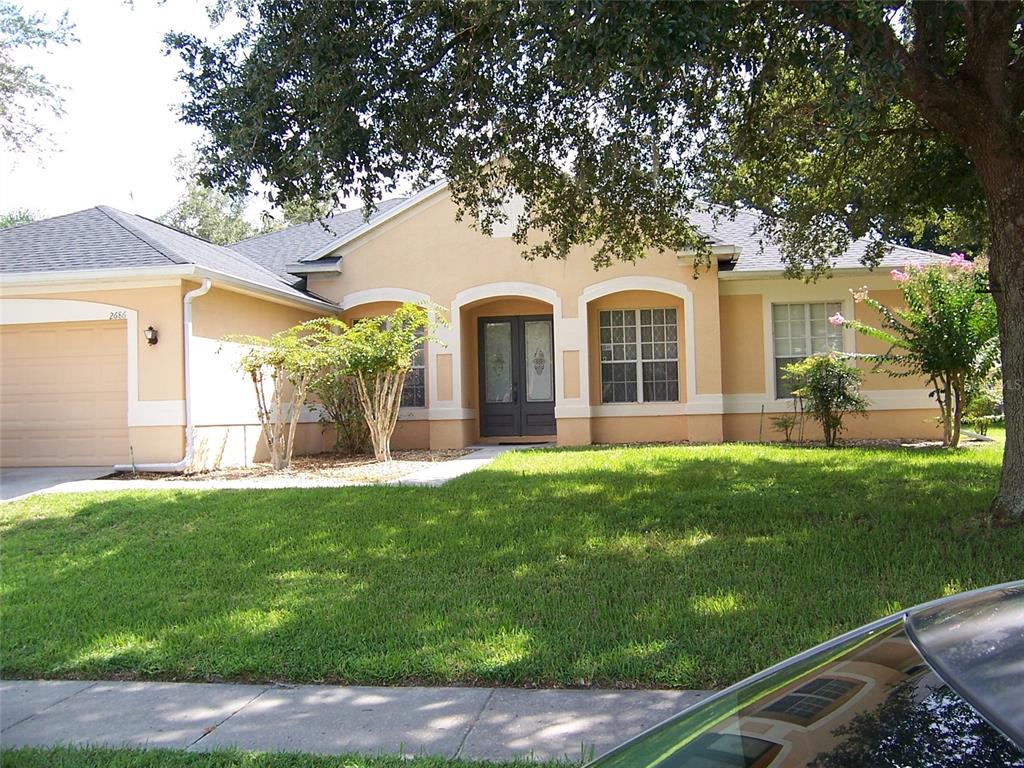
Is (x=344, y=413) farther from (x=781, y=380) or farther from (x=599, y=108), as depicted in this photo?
(x=781, y=380)

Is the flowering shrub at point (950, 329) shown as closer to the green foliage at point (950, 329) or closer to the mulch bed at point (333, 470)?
the green foliage at point (950, 329)

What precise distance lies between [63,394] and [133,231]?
114 inches

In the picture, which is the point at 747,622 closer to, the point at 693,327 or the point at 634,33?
the point at 634,33

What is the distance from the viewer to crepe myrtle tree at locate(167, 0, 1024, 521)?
5.74 meters

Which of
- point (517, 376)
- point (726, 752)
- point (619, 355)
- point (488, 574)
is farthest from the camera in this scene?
point (517, 376)

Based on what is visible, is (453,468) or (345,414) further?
(345,414)

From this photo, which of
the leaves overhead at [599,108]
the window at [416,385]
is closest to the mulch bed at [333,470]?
the window at [416,385]

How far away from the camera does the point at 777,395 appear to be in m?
15.6

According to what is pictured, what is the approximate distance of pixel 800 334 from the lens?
15.6 meters

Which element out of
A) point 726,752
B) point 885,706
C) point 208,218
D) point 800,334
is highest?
point 208,218

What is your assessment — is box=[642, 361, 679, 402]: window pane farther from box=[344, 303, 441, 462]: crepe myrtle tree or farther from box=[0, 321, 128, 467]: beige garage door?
box=[0, 321, 128, 467]: beige garage door

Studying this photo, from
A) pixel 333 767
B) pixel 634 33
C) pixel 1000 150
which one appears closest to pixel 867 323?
pixel 1000 150

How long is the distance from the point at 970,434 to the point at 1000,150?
10100 mm

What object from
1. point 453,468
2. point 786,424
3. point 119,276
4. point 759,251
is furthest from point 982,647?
point 759,251
